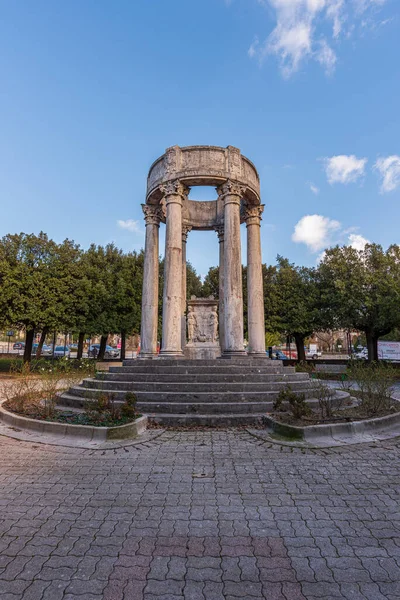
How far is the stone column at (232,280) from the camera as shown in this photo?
12703mm

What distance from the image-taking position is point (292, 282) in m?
30.2

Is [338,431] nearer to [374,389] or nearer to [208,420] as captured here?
[208,420]

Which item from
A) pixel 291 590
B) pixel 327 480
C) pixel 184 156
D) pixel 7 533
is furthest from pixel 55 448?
pixel 184 156

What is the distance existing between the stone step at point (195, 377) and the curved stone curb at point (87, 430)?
8.11ft

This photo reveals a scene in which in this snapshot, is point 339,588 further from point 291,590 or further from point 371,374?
point 371,374

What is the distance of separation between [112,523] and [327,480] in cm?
293

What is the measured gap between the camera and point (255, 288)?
49.0ft

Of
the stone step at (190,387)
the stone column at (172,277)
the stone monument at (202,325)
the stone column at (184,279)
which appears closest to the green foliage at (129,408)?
the stone step at (190,387)

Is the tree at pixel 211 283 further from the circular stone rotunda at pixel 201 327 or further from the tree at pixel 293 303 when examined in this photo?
the circular stone rotunda at pixel 201 327

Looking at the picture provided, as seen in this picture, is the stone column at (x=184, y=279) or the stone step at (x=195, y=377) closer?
the stone step at (x=195, y=377)

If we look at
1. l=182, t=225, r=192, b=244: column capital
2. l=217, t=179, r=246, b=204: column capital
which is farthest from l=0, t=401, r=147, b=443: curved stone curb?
l=182, t=225, r=192, b=244: column capital

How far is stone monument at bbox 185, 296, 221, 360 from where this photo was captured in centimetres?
1520

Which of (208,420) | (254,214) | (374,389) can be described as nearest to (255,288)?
(254,214)

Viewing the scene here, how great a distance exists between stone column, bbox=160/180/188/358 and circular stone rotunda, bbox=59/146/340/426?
1.5 inches
